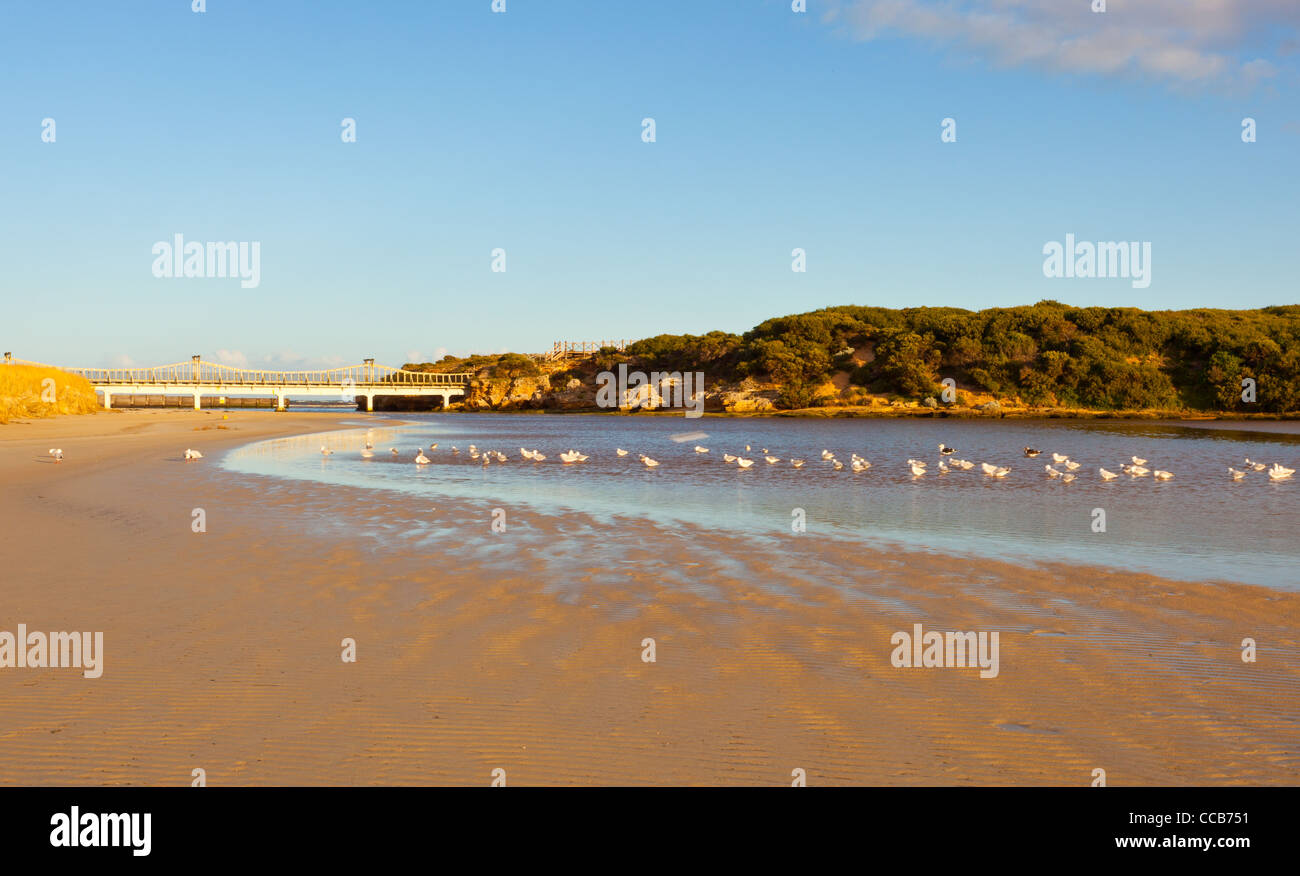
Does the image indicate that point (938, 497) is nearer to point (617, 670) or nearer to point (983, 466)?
point (983, 466)

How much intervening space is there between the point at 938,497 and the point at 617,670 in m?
15.1

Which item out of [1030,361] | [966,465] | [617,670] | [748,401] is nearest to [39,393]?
[966,465]

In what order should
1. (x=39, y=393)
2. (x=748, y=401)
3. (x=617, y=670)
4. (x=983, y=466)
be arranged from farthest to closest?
(x=748, y=401) → (x=39, y=393) → (x=983, y=466) → (x=617, y=670)

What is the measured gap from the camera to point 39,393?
50.2m

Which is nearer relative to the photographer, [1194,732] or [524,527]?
[1194,732]

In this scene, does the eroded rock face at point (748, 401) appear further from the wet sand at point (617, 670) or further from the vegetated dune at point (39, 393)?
the wet sand at point (617, 670)

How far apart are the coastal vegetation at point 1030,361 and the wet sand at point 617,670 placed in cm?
8962

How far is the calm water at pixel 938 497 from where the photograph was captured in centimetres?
1296

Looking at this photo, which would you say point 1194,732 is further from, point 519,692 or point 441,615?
point 441,615

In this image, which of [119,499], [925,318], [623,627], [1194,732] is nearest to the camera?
[1194,732]

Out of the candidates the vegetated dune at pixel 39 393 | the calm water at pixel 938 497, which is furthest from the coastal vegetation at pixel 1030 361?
the vegetated dune at pixel 39 393
